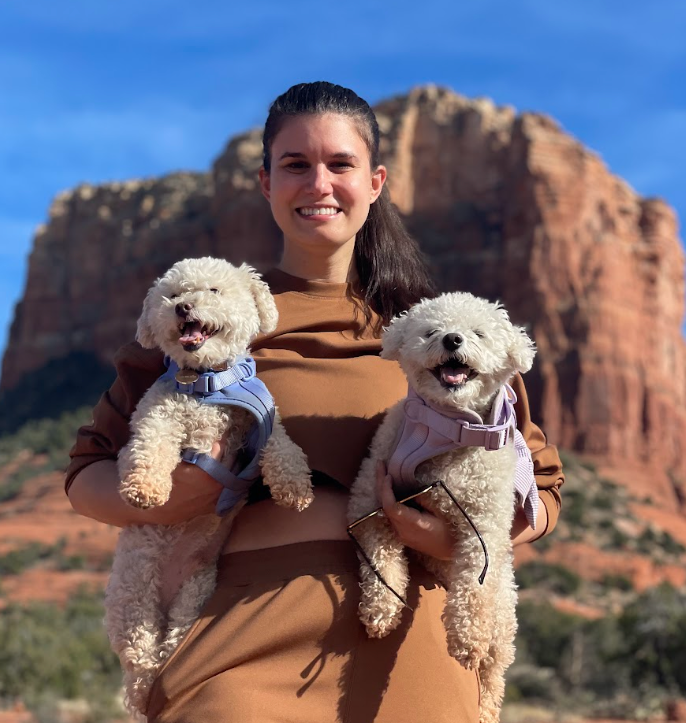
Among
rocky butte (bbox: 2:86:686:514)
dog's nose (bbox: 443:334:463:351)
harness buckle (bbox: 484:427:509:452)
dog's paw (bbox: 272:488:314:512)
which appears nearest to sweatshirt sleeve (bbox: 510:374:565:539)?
harness buckle (bbox: 484:427:509:452)

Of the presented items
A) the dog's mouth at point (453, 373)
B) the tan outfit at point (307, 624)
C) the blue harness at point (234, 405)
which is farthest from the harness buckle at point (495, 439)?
the blue harness at point (234, 405)

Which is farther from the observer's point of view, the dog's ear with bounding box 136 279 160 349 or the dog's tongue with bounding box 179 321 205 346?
the dog's ear with bounding box 136 279 160 349

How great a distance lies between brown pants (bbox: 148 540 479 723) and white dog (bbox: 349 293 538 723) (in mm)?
91

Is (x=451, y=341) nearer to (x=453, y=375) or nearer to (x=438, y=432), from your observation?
(x=453, y=375)

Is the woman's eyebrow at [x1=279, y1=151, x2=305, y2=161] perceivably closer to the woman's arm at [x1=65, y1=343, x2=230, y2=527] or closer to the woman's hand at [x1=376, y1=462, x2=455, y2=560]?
the woman's arm at [x1=65, y1=343, x2=230, y2=527]

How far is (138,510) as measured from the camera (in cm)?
345

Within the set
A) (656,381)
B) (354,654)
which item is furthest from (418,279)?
(656,381)

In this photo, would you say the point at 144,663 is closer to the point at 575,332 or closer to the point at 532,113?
the point at 575,332

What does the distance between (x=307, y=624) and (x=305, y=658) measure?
4.2 inches

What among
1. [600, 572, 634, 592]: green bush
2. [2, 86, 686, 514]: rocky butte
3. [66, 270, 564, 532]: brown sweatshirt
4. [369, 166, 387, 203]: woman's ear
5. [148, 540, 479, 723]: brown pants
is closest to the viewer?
[148, 540, 479, 723]: brown pants

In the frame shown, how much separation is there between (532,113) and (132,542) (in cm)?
6824

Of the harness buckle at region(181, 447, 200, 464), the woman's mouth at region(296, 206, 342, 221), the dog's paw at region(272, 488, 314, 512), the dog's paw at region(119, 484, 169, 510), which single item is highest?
the woman's mouth at region(296, 206, 342, 221)

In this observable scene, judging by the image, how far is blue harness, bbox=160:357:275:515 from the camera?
347cm

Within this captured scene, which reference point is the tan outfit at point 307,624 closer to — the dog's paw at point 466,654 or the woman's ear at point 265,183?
the dog's paw at point 466,654
